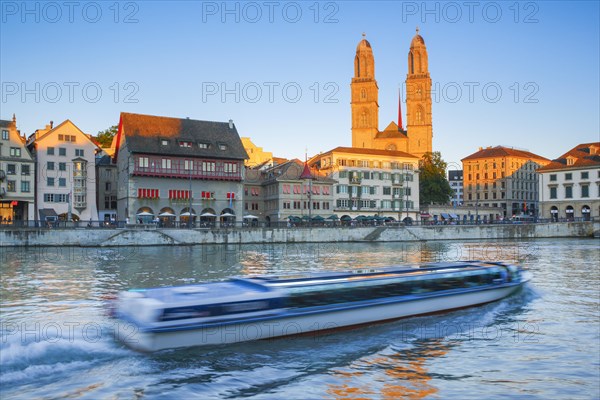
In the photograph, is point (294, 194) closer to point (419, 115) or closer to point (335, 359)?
point (419, 115)

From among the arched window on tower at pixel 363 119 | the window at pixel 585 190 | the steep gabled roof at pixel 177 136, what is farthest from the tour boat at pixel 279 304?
the arched window on tower at pixel 363 119

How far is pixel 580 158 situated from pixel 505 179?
37011mm

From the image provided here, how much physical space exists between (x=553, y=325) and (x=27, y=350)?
50.3ft

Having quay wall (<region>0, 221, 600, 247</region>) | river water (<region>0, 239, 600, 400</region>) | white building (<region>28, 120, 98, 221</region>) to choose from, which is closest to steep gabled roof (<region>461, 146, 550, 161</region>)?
quay wall (<region>0, 221, 600, 247</region>)

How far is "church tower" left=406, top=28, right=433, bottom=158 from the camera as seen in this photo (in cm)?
12938

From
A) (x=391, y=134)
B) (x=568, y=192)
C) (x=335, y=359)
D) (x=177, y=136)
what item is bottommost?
(x=335, y=359)

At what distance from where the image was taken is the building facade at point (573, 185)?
93312mm

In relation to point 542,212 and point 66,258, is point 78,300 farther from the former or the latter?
point 542,212

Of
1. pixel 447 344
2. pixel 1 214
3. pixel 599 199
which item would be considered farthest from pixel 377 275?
pixel 599 199

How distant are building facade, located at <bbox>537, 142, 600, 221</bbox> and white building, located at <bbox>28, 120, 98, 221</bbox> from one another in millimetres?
73429

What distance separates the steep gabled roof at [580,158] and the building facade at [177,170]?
5662cm

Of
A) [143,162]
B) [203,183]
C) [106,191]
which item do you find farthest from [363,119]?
[143,162]

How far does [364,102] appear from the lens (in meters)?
131

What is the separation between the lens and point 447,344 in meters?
15.7
